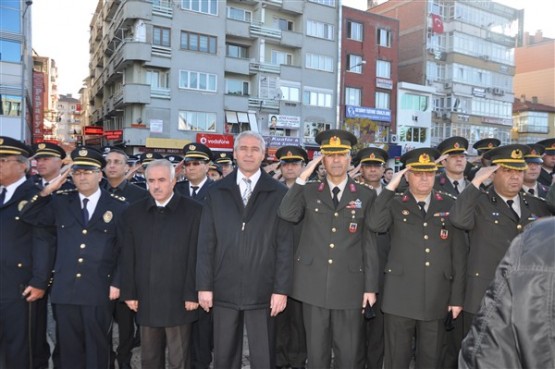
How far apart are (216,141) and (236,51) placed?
26.4ft

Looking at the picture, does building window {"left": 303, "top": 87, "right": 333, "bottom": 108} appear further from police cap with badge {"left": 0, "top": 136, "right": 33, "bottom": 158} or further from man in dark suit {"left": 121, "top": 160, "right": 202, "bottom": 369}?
man in dark suit {"left": 121, "top": 160, "right": 202, "bottom": 369}

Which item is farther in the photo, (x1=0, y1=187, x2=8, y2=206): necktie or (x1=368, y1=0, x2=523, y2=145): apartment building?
(x1=368, y1=0, x2=523, y2=145): apartment building

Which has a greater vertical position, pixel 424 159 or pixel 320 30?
pixel 320 30

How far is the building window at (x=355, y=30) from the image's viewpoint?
3650cm

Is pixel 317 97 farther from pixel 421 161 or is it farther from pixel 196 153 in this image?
pixel 421 161

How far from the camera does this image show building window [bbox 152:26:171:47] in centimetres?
2855

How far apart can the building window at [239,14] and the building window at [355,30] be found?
8561 millimetres

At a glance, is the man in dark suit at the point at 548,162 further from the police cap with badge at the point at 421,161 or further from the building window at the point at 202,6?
the building window at the point at 202,6

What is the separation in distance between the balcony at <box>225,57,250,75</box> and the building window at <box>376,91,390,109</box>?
12.2 m

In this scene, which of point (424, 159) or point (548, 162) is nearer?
point (424, 159)

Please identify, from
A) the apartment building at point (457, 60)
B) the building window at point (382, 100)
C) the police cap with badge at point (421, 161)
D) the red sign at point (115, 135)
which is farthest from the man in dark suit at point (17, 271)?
the apartment building at point (457, 60)

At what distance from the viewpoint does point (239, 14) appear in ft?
107

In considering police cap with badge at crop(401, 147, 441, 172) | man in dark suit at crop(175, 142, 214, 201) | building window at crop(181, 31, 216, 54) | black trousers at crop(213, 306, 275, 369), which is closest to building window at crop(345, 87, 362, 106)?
building window at crop(181, 31, 216, 54)

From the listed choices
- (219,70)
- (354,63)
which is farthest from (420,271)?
(354,63)
